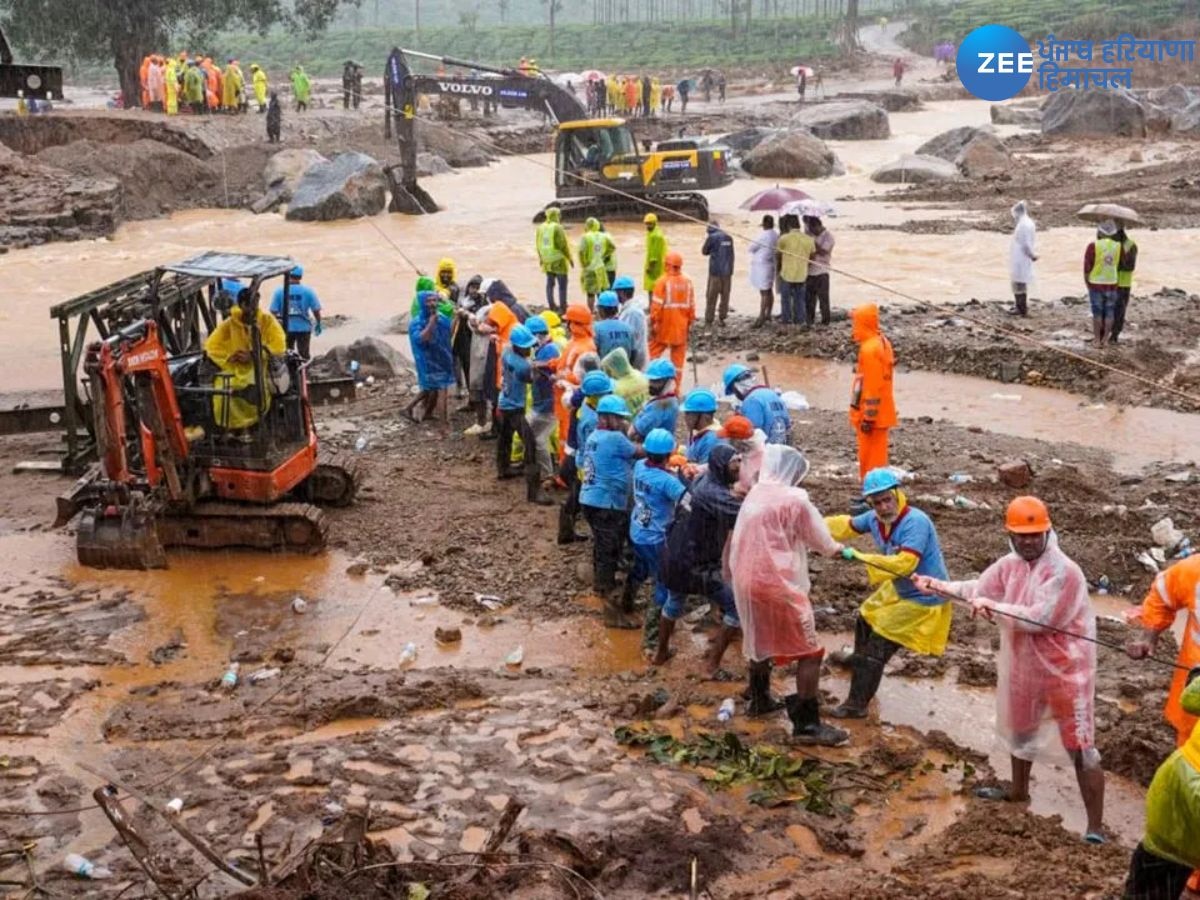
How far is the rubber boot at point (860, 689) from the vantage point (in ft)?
25.0

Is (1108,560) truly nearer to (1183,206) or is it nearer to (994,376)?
(994,376)

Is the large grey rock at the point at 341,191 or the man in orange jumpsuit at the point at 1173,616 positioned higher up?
the large grey rock at the point at 341,191

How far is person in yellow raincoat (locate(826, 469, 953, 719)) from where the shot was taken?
7.14 metres

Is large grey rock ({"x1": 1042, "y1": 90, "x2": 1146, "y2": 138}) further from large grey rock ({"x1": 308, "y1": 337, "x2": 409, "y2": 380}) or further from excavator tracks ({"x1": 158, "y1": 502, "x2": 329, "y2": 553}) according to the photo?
excavator tracks ({"x1": 158, "y1": 502, "x2": 329, "y2": 553})

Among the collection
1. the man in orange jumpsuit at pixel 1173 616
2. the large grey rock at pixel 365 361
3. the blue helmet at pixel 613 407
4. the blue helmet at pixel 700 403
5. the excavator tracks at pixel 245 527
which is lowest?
the excavator tracks at pixel 245 527

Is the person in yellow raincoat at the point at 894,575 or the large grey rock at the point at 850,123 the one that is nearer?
the person in yellow raincoat at the point at 894,575

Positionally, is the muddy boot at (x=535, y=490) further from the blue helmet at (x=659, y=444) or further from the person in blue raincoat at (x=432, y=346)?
the blue helmet at (x=659, y=444)

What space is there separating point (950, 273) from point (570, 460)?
13371 millimetres

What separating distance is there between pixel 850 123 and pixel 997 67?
1901 centimetres

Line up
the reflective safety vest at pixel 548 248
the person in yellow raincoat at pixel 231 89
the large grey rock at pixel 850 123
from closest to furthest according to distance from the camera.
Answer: the reflective safety vest at pixel 548 248, the person in yellow raincoat at pixel 231 89, the large grey rock at pixel 850 123

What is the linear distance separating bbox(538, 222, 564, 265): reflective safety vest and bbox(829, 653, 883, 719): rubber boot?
11228 mm

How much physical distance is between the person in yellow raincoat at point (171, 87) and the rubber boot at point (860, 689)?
32.7 metres

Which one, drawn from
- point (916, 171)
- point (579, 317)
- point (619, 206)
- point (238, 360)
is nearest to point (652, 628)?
point (579, 317)

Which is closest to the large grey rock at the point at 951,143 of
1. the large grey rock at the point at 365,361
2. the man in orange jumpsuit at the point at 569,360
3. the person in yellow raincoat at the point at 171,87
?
the person in yellow raincoat at the point at 171,87
